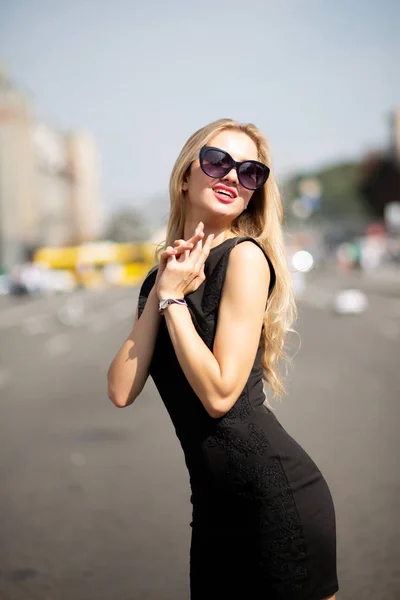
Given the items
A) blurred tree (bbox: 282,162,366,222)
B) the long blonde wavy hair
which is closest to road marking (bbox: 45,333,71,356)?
the long blonde wavy hair

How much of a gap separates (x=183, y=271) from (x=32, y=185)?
336ft

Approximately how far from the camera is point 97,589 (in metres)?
4.50

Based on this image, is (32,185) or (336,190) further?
(336,190)

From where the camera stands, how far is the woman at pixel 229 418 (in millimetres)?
2166

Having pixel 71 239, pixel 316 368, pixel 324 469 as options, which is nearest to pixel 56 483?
pixel 324 469

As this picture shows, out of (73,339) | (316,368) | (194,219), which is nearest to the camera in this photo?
(194,219)

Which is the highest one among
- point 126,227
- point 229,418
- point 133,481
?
point 229,418

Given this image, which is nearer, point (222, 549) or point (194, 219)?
point (222, 549)

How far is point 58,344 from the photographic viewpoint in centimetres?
2045

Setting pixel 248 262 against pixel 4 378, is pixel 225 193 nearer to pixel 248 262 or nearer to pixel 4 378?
pixel 248 262

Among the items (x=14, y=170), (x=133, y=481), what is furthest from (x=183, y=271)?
(x=14, y=170)

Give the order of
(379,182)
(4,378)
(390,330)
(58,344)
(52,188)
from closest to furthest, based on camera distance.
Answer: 1. (4,378)
2. (390,330)
3. (58,344)
4. (52,188)
5. (379,182)

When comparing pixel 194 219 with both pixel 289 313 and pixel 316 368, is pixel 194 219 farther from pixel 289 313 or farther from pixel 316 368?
pixel 316 368

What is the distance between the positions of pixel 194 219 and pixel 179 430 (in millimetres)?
509
